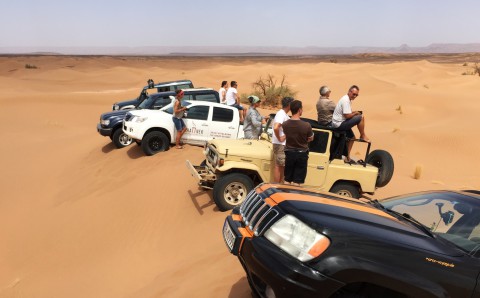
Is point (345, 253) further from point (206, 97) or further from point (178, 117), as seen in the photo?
point (206, 97)

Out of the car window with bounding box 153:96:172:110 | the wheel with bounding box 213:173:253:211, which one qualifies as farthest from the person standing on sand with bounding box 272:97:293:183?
the car window with bounding box 153:96:172:110

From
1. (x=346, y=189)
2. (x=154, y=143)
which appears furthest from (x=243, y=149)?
(x=154, y=143)

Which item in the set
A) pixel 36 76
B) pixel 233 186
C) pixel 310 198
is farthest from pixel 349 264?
pixel 36 76

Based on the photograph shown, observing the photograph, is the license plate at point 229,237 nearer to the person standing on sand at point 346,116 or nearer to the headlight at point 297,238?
the headlight at point 297,238

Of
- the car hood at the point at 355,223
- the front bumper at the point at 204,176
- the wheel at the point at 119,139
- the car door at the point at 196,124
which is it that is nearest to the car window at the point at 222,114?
the car door at the point at 196,124

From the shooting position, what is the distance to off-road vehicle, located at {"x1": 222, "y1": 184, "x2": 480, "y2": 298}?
307 centimetres

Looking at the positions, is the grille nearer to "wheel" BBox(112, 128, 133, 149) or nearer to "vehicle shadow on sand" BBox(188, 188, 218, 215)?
"vehicle shadow on sand" BBox(188, 188, 218, 215)

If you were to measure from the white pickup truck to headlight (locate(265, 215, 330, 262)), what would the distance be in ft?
27.7

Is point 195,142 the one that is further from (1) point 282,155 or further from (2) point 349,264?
(2) point 349,264

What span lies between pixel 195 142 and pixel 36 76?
1586 inches

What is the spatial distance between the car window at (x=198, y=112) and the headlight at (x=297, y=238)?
8.56 m

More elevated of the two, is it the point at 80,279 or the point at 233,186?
the point at 233,186

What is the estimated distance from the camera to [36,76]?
4588 cm

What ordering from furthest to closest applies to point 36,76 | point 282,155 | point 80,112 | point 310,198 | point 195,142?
point 36,76, point 80,112, point 195,142, point 282,155, point 310,198
